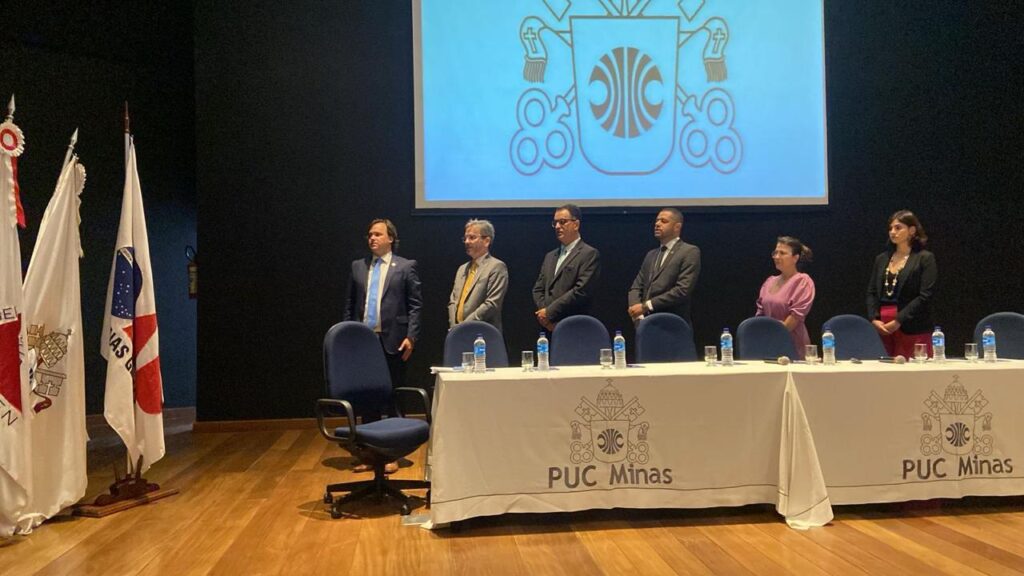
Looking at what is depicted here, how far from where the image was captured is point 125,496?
13.1ft

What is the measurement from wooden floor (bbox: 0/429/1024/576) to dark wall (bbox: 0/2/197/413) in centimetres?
338

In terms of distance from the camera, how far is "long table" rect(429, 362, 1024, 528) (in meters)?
3.45

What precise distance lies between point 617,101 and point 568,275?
6.05 ft

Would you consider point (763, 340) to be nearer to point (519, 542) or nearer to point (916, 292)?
point (916, 292)

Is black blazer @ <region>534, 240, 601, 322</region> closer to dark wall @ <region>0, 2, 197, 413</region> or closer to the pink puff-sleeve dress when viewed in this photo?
the pink puff-sleeve dress

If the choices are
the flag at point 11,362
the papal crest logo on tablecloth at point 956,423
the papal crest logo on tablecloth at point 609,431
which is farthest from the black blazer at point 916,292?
the flag at point 11,362

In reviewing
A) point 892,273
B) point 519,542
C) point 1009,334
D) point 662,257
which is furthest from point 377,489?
point 1009,334

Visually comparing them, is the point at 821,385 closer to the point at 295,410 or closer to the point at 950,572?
the point at 950,572

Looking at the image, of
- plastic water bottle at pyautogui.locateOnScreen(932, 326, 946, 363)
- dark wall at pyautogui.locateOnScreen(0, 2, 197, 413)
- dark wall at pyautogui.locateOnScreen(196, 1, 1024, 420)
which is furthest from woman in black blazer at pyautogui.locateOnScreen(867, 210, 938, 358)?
dark wall at pyautogui.locateOnScreen(0, 2, 197, 413)

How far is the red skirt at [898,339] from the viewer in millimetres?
5074

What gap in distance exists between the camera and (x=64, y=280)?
3.80m

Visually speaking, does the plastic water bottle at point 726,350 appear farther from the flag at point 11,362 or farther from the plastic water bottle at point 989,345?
the flag at point 11,362

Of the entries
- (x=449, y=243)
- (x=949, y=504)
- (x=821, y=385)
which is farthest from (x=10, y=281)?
(x=949, y=504)

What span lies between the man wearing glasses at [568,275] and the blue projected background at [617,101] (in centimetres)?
100
